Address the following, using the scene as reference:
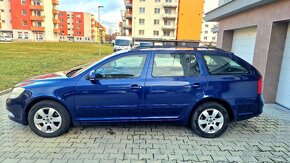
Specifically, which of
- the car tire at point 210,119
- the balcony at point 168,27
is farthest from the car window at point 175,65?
the balcony at point 168,27

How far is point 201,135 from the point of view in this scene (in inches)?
150

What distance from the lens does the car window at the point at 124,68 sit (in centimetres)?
365

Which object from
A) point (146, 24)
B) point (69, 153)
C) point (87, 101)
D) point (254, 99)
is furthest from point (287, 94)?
point (146, 24)

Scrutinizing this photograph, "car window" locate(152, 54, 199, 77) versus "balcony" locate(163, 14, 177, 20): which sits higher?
"balcony" locate(163, 14, 177, 20)

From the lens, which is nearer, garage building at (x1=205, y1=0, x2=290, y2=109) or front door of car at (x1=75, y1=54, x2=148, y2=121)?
front door of car at (x1=75, y1=54, x2=148, y2=121)

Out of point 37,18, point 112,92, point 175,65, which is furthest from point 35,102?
point 37,18

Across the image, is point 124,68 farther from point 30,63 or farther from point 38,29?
point 38,29

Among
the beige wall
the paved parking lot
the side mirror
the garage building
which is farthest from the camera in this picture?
the garage building

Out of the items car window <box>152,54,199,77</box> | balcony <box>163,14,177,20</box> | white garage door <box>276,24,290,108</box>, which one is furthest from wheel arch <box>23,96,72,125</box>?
balcony <box>163,14,177,20</box>

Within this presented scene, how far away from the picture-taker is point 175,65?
3.78 m

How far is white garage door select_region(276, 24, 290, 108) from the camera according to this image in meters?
5.59

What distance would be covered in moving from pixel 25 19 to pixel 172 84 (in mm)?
65181

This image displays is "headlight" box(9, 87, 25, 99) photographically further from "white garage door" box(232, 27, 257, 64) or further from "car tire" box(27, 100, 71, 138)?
"white garage door" box(232, 27, 257, 64)

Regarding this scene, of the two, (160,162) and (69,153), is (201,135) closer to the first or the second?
(160,162)
